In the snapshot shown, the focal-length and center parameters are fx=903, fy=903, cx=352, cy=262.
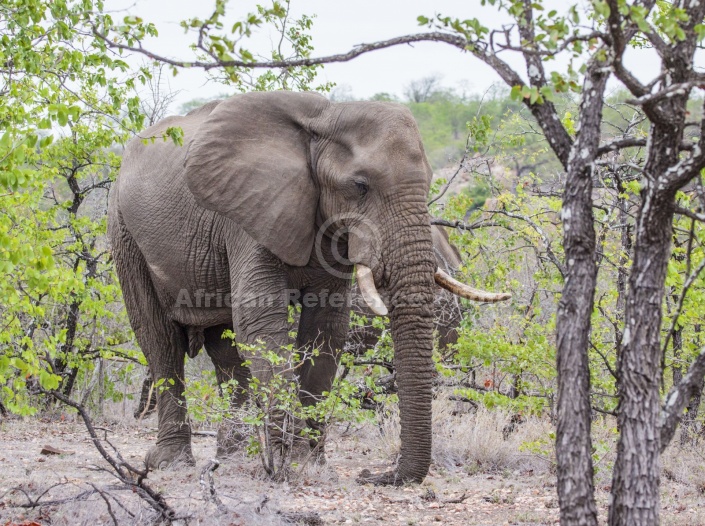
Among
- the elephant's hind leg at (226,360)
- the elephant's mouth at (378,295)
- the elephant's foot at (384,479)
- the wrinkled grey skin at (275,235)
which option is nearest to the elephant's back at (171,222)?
the wrinkled grey skin at (275,235)

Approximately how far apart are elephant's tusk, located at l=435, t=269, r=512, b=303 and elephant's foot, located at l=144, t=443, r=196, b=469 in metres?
2.94

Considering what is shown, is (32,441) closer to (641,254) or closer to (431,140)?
(641,254)

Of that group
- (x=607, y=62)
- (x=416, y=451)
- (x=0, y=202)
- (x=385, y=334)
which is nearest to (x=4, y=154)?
(x=0, y=202)

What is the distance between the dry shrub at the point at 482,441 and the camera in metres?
7.56

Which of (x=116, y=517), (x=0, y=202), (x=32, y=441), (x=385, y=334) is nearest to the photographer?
(x=116, y=517)

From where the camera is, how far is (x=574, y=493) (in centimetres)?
372

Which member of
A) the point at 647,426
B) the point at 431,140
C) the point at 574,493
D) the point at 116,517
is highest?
the point at 431,140

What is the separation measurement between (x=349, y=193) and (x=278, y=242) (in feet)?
2.23

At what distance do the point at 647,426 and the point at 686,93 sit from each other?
4.43 ft

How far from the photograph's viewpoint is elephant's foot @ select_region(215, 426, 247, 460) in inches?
302

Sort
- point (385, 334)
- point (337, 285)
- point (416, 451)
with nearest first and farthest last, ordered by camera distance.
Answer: point (416, 451), point (337, 285), point (385, 334)

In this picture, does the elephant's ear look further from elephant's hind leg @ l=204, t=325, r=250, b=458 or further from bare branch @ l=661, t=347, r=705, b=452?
bare branch @ l=661, t=347, r=705, b=452

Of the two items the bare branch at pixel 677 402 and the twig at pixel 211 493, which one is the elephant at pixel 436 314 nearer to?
the twig at pixel 211 493

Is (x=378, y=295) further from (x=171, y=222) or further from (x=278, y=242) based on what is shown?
(x=171, y=222)
